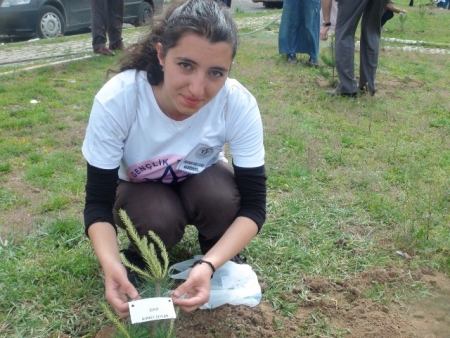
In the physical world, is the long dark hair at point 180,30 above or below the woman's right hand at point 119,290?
above

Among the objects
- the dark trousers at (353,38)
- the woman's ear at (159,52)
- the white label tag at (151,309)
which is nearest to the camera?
the white label tag at (151,309)

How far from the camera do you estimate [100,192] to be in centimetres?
220

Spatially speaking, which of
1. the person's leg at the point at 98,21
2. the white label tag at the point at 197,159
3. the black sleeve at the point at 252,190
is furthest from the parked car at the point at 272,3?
Result: the black sleeve at the point at 252,190

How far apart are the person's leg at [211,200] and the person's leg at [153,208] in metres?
0.05

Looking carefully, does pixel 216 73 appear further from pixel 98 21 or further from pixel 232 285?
pixel 98 21

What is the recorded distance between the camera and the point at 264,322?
236 centimetres

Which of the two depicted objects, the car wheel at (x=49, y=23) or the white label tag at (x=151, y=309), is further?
the car wheel at (x=49, y=23)

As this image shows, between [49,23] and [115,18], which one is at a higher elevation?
[115,18]

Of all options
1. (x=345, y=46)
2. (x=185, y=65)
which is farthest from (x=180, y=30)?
(x=345, y=46)

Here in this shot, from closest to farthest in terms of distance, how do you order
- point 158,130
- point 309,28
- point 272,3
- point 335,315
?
point 158,130, point 335,315, point 309,28, point 272,3

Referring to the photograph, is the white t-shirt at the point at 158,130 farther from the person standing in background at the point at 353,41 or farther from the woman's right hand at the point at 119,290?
the person standing in background at the point at 353,41

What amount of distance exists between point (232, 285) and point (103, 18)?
5825 mm

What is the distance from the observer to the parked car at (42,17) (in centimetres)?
966

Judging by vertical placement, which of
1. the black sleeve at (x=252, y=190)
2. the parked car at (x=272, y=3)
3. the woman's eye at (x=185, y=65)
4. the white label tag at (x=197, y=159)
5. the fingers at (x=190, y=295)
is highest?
the woman's eye at (x=185, y=65)
